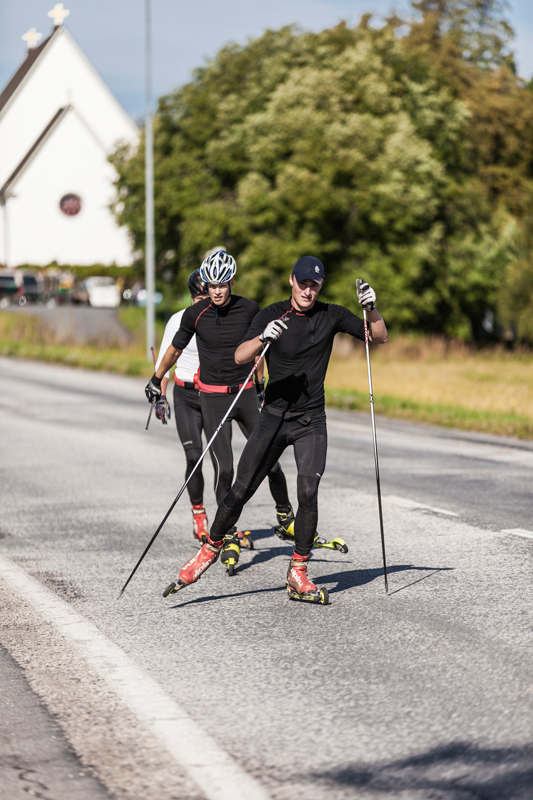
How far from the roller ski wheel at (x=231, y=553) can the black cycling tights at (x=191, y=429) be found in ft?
2.20

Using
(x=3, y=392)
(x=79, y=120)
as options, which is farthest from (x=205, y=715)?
(x=79, y=120)

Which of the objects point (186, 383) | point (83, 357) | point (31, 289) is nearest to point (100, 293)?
point (31, 289)

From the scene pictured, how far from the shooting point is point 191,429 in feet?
25.2

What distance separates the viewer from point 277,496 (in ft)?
24.6

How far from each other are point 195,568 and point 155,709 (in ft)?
5.76

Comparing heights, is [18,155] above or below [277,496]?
above

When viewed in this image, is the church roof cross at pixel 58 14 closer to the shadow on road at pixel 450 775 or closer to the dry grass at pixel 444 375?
the dry grass at pixel 444 375

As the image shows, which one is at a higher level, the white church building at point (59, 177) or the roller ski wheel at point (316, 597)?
the white church building at point (59, 177)

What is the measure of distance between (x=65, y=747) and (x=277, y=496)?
3.75m


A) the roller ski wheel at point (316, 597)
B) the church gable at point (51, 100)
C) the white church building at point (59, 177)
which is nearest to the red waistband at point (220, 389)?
the roller ski wheel at point (316, 597)

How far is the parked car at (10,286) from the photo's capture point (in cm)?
5541

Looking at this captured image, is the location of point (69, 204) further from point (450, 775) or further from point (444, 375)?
point (450, 775)

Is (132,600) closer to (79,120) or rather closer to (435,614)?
(435,614)

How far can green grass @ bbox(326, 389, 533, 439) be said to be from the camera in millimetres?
15513
